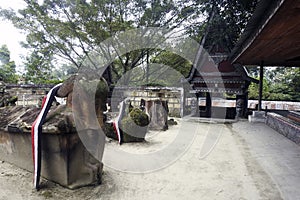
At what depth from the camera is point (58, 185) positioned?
236cm

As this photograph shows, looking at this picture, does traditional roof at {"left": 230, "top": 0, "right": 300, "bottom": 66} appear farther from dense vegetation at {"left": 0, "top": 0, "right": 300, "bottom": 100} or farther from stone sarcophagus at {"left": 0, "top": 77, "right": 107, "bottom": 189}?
dense vegetation at {"left": 0, "top": 0, "right": 300, "bottom": 100}

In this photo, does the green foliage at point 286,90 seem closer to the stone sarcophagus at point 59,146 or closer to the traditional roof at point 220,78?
the traditional roof at point 220,78

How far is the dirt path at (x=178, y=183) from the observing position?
2283 mm

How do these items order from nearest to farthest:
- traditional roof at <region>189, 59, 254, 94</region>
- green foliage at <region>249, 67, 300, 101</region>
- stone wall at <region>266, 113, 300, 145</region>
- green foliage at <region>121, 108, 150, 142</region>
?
green foliage at <region>121, 108, 150, 142</region> < stone wall at <region>266, 113, 300, 145</region> < traditional roof at <region>189, 59, 254, 94</region> < green foliage at <region>249, 67, 300, 101</region>

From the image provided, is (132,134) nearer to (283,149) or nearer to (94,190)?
(94,190)

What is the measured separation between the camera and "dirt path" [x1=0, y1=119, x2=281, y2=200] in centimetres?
228

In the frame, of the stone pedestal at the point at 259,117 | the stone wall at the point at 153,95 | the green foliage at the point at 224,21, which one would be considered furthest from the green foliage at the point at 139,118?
the green foliage at the point at 224,21

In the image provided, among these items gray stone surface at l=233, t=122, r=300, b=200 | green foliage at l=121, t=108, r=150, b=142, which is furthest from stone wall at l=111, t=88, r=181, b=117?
green foliage at l=121, t=108, r=150, b=142

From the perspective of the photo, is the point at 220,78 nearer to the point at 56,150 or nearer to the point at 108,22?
the point at 108,22

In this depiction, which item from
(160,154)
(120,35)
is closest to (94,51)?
(120,35)

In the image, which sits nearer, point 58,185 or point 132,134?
point 58,185

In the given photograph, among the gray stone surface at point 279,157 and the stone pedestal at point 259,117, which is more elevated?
the stone pedestal at point 259,117

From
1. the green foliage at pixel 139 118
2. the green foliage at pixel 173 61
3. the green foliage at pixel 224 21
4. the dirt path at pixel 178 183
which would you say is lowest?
the dirt path at pixel 178 183

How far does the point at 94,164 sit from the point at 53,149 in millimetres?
519
